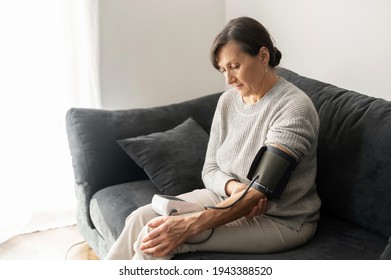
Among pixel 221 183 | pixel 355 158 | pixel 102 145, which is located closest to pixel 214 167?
pixel 221 183

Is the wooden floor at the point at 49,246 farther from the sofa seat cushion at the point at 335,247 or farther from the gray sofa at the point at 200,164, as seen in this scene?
the sofa seat cushion at the point at 335,247

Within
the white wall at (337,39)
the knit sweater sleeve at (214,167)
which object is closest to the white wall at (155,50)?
the white wall at (337,39)

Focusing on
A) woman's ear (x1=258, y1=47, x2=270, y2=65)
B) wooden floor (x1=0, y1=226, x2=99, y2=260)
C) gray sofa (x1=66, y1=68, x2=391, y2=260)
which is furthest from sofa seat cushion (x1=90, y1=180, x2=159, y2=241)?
woman's ear (x1=258, y1=47, x2=270, y2=65)

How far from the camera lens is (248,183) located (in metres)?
2.04

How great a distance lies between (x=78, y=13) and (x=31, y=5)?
0.23 metres

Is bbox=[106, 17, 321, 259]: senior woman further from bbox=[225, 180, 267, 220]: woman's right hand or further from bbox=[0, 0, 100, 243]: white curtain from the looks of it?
bbox=[0, 0, 100, 243]: white curtain

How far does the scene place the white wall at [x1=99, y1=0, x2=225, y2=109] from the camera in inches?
123

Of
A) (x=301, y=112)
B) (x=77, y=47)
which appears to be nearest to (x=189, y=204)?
(x=301, y=112)

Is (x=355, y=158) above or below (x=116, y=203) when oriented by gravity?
above

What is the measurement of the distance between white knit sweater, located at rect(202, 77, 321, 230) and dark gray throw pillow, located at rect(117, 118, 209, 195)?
0.65 ft

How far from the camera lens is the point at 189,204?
1947 millimetres

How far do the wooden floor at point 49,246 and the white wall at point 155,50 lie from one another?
28.1 inches

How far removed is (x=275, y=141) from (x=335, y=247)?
0.40 metres

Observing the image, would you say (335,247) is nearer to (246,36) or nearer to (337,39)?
(246,36)
